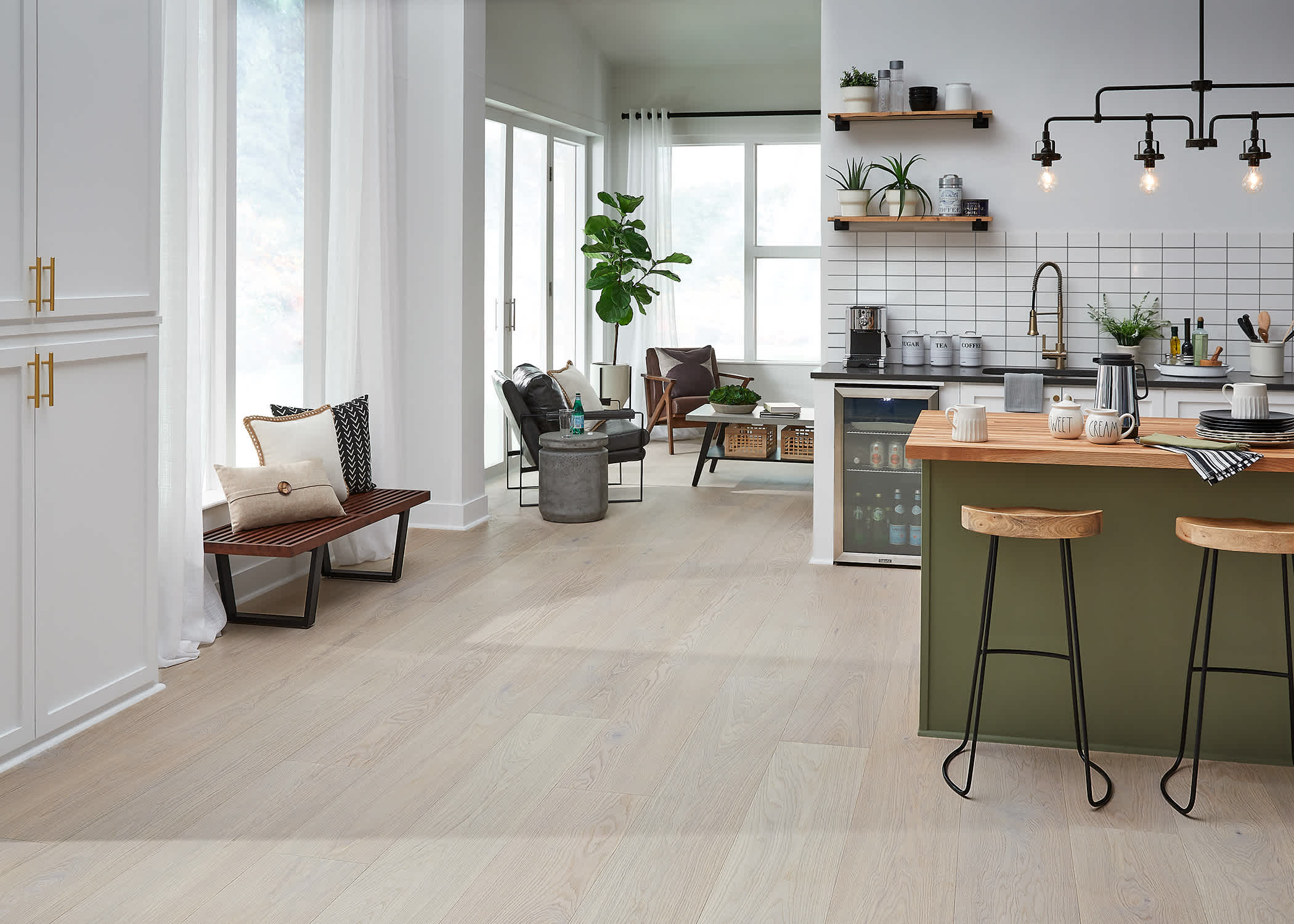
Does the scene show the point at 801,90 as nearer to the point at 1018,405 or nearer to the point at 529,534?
the point at 529,534

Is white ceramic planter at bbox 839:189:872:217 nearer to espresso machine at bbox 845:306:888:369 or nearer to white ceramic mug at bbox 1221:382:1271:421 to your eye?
espresso machine at bbox 845:306:888:369

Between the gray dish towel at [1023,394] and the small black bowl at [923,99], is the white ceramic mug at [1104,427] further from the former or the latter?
the small black bowl at [923,99]

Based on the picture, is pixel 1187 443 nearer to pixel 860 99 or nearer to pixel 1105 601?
pixel 1105 601

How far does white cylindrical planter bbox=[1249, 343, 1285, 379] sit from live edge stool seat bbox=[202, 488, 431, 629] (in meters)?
3.71

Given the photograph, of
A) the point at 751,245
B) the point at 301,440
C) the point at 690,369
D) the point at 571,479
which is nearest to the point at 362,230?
the point at 301,440

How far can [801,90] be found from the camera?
9625mm

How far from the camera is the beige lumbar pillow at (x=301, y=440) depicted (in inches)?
181

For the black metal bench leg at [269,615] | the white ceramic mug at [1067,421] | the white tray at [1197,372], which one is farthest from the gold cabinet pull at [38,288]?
the white tray at [1197,372]

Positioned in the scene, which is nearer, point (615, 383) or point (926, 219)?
point (926, 219)

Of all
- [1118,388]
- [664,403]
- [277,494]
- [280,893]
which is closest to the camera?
[280,893]

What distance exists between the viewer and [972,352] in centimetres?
551

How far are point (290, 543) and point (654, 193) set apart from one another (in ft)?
20.6

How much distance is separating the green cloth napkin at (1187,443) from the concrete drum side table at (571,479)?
140 inches

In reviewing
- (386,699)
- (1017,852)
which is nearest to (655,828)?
(1017,852)
